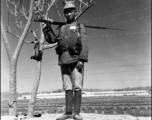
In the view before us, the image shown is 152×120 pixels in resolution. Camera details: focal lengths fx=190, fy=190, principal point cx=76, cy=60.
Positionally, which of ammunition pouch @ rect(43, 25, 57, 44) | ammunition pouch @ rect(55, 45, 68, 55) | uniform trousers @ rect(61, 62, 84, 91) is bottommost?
uniform trousers @ rect(61, 62, 84, 91)

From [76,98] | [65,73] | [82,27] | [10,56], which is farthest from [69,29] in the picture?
[10,56]

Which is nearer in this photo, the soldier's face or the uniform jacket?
the uniform jacket

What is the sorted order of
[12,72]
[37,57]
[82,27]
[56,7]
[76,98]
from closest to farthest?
[76,98] → [82,27] → [37,57] → [12,72] → [56,7]

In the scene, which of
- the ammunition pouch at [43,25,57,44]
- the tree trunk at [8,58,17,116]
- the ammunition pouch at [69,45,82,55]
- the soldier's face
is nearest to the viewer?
the ammunition pouch at [69,45,82,55]

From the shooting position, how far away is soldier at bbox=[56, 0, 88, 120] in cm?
368

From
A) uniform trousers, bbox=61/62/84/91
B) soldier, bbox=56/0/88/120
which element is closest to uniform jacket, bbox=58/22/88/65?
soldier, bbox=56/0/88/120

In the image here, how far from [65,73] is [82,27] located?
1017 mm

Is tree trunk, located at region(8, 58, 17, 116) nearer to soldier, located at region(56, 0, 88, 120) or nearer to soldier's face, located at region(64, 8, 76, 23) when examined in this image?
soldier, located at region(56, 0, 88, 120)

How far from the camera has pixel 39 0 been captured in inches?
337

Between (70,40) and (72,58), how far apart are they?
368 millimetres

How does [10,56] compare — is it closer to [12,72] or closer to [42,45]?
[12,72]

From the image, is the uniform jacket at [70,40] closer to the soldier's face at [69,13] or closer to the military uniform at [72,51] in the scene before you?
the military uniform at [72,51]

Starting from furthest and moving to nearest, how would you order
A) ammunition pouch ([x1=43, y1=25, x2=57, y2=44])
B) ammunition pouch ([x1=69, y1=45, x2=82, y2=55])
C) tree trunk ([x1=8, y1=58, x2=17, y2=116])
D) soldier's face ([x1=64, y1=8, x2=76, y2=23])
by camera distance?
1. tree trunk ([x1=8, y1=58, x2=17, y2=116])
2. soldier's face ([x1=64, y1=8, x2=76, y2=23])
3. ammunition pouch ([x1=43, y1=25, x2=57, y2=44])
4. ammunition pouch ([x1=69, y1=45, x2=82, y2=55])

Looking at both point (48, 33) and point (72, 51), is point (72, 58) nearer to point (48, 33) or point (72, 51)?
point (72, 51)
